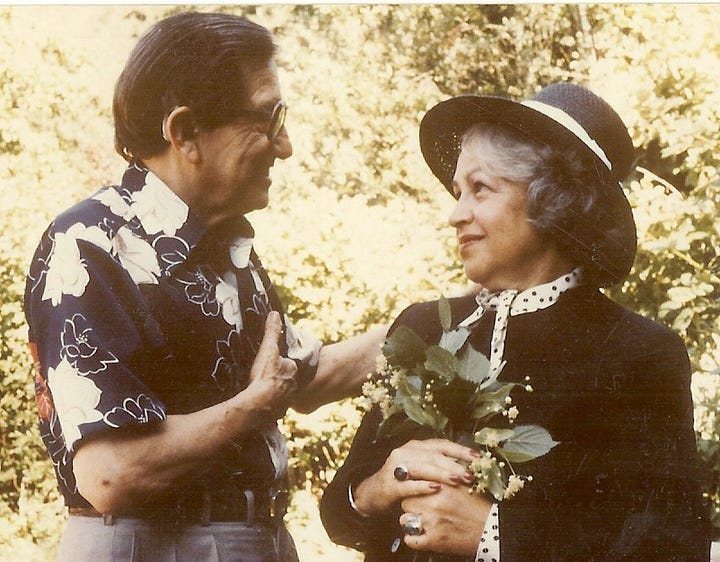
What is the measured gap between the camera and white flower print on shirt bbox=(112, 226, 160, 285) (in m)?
2.45

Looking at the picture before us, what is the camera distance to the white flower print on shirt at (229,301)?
254 centimetres

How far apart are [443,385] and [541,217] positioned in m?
0.52

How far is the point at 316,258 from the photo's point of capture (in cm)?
286

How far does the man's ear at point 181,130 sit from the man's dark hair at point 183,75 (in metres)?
0.01

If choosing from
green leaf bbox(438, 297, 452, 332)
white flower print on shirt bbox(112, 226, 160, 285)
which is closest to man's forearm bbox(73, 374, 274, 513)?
white flower print on shirt bbox(112, 226, 160, 285)

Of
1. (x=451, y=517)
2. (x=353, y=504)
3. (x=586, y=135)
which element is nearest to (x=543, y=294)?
(x=586, y=135)

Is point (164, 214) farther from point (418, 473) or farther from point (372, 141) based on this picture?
point (418, 473)

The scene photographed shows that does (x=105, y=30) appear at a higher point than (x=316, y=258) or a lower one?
higher

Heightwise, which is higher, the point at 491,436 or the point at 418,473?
the point at 491,436

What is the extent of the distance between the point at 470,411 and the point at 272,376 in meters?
0.60

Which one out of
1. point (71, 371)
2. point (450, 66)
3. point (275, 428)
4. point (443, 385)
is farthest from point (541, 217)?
point (71, 371)

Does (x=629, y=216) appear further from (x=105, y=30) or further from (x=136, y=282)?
(x=105, y=30)

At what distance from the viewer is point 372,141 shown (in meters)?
2.89

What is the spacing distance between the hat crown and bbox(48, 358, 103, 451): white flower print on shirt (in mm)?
1458
